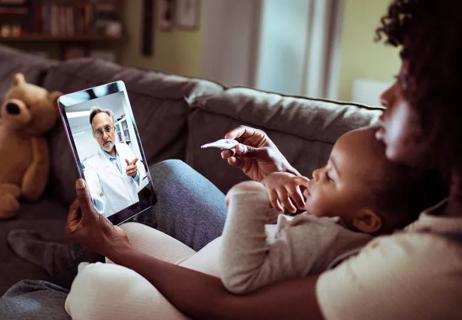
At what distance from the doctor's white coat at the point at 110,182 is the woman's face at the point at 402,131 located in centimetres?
58

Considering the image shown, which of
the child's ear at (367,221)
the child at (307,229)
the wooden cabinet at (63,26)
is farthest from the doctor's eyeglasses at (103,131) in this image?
the wooden cabinet at (63,26)

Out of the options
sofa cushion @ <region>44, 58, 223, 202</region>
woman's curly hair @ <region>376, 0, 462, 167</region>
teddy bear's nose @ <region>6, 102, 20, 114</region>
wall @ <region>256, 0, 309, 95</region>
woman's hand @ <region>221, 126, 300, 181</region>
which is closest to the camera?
woman's curly hair @ <region>376, 0, 462, 167</region>

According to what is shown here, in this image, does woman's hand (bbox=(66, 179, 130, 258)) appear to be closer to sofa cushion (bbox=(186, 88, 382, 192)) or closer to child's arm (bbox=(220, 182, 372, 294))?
child's arm (bbox=(220, 182, 372, 294))

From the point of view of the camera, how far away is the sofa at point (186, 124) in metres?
1.50

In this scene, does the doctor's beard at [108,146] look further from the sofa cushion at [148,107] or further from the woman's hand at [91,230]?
the sofa cushion at [148,107]

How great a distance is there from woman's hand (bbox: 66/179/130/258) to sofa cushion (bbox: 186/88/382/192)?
54cm

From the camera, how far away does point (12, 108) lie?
2.08 m

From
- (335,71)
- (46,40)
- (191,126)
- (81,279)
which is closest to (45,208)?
(191,126)

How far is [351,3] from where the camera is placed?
3074 millimetres

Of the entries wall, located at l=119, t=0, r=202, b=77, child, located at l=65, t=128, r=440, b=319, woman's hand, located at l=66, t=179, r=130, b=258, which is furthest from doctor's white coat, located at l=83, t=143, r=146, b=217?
wall, located at l=119, t=0, r=202, b=77

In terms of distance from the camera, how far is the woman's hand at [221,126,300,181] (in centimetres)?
130

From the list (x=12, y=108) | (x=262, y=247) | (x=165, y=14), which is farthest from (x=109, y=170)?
(x=165, y=14)

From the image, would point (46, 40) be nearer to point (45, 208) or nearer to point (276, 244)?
point (45, 208)

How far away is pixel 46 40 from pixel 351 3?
2.22m
